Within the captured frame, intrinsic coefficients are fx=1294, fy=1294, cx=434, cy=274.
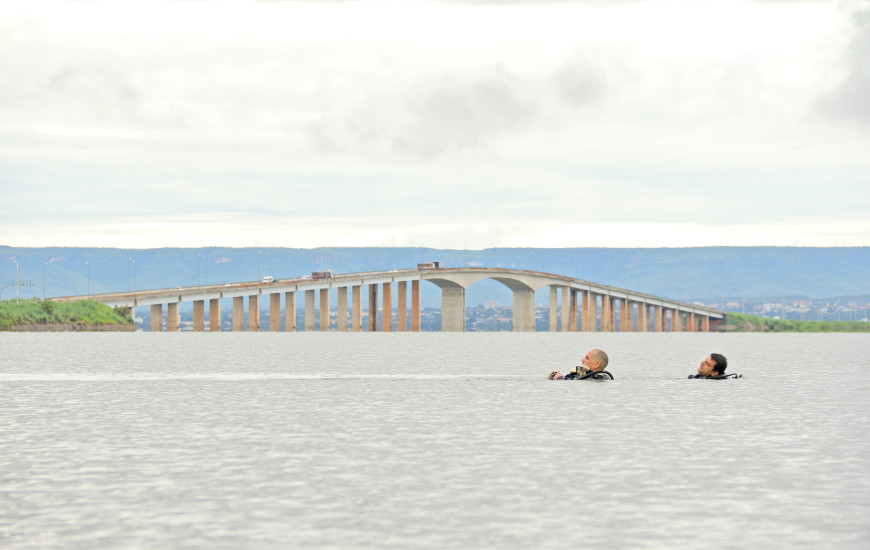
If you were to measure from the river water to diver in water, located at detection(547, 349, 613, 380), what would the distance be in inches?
186

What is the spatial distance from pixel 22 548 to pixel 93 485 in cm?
481

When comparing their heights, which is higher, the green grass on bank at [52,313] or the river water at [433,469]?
the green grass on bank at [52,313]

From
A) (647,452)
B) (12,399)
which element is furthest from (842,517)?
(12,399)

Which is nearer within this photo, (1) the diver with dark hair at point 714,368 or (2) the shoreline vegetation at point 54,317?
(1) the diver with dark hair at point 714,368

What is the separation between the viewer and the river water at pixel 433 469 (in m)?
15.8

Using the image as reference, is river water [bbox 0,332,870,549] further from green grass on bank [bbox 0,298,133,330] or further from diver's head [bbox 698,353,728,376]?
green grass on bank [bbox 0,298,133,330]

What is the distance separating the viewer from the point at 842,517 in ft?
55.2

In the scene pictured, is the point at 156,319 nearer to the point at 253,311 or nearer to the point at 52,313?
the point at 253,311

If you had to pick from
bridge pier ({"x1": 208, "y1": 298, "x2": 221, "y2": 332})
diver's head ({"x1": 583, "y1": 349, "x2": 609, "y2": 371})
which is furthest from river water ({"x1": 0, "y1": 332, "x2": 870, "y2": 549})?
bridge pier ({"x1": 208, "y1": 298, "x2": 221, "y2": 332})

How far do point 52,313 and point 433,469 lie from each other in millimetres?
140357

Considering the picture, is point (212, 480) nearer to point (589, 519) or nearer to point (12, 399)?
point (589, 519)

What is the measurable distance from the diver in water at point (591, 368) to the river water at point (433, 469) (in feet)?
15.5

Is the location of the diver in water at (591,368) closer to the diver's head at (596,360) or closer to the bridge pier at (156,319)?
the diver's head at (596,360)

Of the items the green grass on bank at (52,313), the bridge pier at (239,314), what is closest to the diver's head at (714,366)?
the green grass on bank at (52,313)
